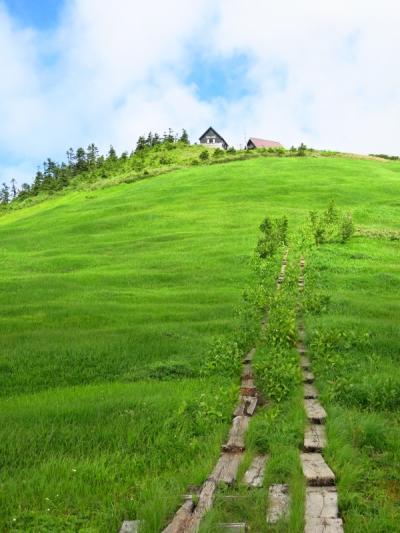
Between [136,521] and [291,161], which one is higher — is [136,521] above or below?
below

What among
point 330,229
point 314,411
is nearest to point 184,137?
point 330,229

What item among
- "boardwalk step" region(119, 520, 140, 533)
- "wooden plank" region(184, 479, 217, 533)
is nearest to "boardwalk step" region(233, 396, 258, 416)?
"wooden plank" region(184, 479, 217, 533)

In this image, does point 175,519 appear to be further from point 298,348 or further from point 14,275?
point 14,275

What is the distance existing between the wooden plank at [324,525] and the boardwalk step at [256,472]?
104 centimetres

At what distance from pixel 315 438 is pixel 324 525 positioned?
2.44 metres

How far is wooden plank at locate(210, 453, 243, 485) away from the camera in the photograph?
729 cm

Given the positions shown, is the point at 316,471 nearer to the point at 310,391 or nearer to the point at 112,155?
the point at 310,391

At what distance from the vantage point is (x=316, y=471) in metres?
7.46

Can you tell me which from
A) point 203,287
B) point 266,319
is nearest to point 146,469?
point 266,319

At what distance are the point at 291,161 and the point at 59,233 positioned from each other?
1804 inches

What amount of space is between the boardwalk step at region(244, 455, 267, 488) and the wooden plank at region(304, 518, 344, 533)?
104 cm

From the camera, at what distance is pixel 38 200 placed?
9712cm

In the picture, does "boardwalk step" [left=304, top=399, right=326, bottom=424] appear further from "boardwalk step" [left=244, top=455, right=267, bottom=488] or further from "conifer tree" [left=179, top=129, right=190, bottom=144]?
"conifer tree" [left=179, top=129, right=190, bottom=144]

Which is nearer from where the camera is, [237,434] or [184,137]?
[237,434]
